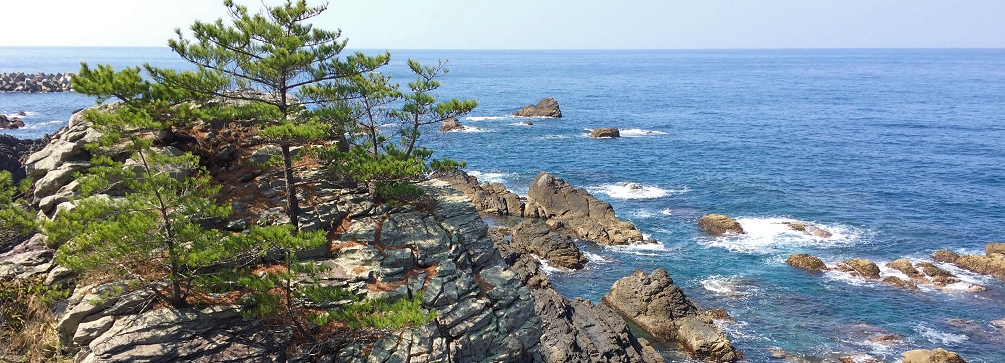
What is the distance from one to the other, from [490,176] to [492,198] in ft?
38.9

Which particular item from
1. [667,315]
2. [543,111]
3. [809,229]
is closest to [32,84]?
[543,111]

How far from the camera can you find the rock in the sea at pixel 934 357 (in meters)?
29.4

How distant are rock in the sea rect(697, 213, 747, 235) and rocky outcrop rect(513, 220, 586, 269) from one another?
46.0 feet

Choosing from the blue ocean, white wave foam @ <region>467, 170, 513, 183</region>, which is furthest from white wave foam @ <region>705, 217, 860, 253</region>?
white wave foam @ <region>467, 170, 513, 183</region>

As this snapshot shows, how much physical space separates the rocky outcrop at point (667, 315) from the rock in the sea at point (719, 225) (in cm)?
1724

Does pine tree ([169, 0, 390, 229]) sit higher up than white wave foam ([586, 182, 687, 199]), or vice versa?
pine tree ([169, 0, 390, 229])

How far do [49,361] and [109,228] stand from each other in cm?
528

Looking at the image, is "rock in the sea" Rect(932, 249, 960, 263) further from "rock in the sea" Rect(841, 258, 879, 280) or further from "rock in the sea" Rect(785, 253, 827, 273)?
"rock in the sea" Rect(785, 253, 827, 273)

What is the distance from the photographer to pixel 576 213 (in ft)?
170

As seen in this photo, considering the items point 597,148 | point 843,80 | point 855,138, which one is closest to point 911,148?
point 855,138

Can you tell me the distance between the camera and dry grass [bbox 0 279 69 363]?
53.7 ft

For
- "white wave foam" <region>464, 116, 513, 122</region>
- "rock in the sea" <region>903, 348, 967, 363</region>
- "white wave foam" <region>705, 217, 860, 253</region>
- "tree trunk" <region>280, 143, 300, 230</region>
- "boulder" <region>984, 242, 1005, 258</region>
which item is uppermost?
"tree trunk" <region>280, 143, 300, 230</region>

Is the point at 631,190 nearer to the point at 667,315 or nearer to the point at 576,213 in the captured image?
the point at 576,213

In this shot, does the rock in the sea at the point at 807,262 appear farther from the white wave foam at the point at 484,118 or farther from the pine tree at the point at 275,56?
the white wave foam at the point at 484,118
